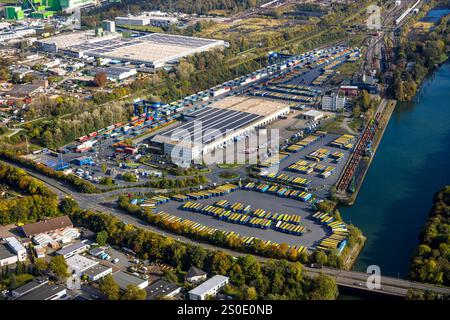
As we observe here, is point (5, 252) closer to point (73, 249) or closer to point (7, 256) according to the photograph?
point (7, 256)

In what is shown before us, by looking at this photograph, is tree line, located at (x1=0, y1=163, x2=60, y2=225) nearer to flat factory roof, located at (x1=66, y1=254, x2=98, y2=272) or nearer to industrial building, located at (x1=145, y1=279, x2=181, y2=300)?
flat factory roof, located at (x1=66, y1=254, x2=98, y2=272)

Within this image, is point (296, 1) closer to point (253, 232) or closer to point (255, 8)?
point (255, 8)

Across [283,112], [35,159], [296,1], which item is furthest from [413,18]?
[35,159]

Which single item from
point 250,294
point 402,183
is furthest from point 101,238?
point 402,183

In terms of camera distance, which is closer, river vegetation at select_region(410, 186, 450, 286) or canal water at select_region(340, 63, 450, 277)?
river vegetation at select_region(410, 186, 450, 286)

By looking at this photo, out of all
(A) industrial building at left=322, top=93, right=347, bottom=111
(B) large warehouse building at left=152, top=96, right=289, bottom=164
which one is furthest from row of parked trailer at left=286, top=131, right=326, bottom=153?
(A) industrial building at left=322, top=93, right=347, bottom=111

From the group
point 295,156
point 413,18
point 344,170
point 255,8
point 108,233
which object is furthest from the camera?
point 255,8
